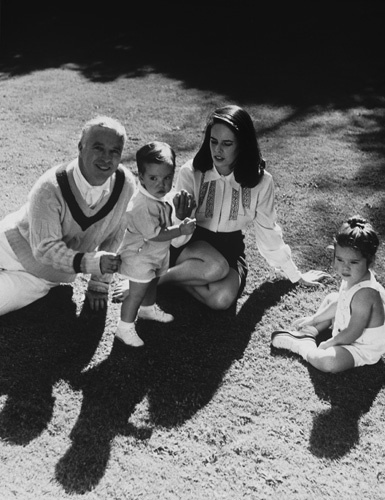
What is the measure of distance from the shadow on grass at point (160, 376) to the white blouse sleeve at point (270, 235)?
20 centimetres

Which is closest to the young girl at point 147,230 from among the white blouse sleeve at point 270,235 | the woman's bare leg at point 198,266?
the woman's bare leg at point 198,266

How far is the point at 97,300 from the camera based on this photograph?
3.53 meters

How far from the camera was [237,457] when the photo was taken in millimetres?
2588

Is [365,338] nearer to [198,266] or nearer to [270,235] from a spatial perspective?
[270,235]

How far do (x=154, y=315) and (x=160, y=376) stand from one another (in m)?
0.49

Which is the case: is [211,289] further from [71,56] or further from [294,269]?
[71,56]

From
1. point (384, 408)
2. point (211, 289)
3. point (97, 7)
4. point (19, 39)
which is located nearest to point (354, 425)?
point (384, 408)

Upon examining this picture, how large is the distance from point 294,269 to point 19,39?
9643 millimetres

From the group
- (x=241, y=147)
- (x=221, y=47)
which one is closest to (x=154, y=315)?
(x=241, y=147)

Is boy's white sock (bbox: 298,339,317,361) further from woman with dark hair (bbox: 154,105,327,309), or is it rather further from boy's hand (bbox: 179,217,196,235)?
boy's hand (bbox: 179,217,196,235)

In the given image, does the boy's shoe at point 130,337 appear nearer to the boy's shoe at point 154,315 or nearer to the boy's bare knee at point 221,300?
the boy's shoe at point 154,315

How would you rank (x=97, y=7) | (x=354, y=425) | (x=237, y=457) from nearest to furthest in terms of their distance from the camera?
1. (x=237, y=457)
2. (x=354, y=425)
3. (x=97, y=7)

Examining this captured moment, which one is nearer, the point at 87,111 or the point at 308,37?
the point at 87,111

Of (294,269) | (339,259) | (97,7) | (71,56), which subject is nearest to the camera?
(339,259)
